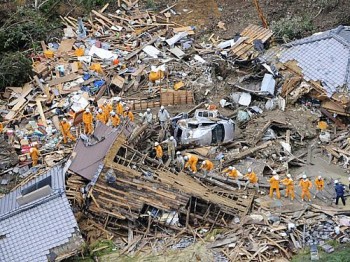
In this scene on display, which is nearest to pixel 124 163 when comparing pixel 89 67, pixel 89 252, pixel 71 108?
pixel 89 252

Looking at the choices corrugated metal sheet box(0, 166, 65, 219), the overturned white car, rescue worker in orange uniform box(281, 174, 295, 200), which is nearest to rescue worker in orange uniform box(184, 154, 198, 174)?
the overturned white car

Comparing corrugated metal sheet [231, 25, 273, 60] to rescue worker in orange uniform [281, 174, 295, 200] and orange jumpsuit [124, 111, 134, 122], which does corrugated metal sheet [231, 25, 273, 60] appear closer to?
orange jumpsuit [124, 111, 134, 122]

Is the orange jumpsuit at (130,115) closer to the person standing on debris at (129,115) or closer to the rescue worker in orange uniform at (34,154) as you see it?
the person standing on debris at (129,115)

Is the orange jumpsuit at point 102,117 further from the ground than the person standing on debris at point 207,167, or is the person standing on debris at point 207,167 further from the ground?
the orange jumpsuit at point 102,117

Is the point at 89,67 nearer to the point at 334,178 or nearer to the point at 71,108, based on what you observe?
the point at 71,108

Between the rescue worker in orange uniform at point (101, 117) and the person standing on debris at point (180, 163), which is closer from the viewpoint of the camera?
the person standing on debris at point (180, 163)

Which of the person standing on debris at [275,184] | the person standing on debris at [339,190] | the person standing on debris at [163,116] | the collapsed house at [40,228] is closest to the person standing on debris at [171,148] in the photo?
the person standing on debris at [163,116]

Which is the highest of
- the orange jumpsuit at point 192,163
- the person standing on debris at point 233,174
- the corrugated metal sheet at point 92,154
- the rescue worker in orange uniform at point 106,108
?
the corrugated metal sheet at point 92,154

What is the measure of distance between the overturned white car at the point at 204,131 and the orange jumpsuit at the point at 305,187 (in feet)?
11.3

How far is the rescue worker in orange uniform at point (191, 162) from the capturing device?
65.2ft

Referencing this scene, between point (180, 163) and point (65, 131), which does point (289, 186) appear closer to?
point (180, 163)

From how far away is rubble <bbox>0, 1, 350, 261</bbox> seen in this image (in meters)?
18.3

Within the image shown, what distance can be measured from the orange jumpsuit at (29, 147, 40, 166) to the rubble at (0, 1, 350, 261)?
0.19 m

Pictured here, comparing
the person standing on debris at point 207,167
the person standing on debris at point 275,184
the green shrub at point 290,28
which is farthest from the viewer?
the green shrub at point 290,28
